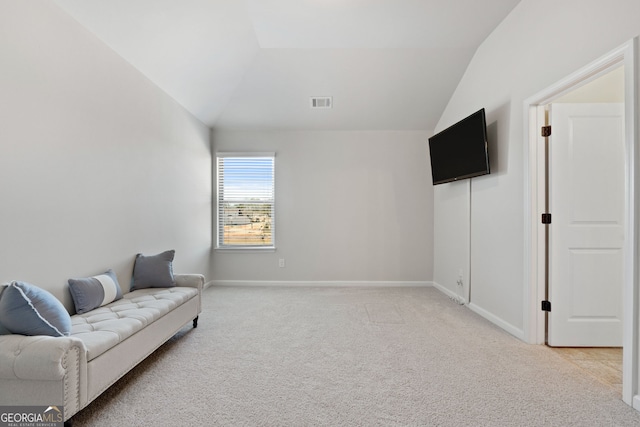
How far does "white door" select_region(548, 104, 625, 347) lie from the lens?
9.27 ft

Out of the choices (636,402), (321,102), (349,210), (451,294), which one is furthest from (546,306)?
(321,102)

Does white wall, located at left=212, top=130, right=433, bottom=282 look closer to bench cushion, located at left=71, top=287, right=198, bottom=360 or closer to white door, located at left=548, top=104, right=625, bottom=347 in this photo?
bench cushion, located at left=71, top=287, right=198, bottom=360

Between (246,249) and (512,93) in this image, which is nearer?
(512,93)

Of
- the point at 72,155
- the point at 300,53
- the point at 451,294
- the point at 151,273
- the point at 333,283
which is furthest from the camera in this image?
the point at 333,283

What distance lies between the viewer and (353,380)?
7.43 ft

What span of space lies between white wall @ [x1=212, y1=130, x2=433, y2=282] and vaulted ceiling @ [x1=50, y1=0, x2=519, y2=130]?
341 mm

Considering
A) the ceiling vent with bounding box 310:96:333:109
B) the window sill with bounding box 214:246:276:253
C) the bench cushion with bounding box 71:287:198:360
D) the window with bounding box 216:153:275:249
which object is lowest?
the bench cushion with bounding box 71:287:198:360

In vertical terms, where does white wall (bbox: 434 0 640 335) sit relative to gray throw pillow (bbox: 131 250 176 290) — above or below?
above

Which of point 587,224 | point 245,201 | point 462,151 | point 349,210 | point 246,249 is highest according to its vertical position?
point 462,151

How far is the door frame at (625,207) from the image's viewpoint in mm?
1920

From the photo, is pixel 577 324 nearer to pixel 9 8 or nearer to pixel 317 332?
pixel 317 332

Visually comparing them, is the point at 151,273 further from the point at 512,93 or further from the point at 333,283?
the point at 512,93

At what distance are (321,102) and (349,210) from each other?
66.4 inches

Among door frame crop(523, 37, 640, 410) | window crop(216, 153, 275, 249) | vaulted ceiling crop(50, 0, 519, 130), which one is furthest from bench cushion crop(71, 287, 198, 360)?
door frame crop(523, 37, 640, 410)
